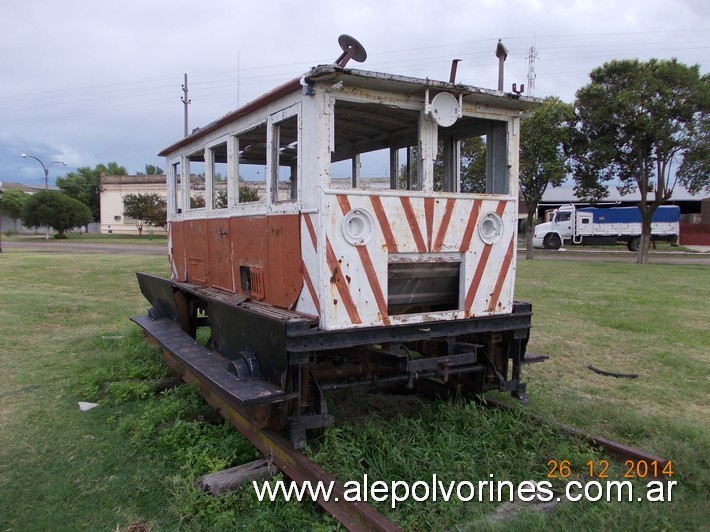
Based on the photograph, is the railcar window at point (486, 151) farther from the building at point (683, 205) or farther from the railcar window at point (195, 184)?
the building at point (683, 205)

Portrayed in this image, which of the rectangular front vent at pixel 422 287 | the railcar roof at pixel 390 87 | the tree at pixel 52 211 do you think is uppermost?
the tree at pixel 52 211

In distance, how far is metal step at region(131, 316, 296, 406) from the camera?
357cm

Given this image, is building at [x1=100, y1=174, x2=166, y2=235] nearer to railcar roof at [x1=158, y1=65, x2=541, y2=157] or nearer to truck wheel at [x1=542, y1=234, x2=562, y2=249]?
truck wheel at [x1=542, y1=234, x2=562, y2=249]

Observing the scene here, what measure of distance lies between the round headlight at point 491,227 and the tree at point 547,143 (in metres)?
17.1

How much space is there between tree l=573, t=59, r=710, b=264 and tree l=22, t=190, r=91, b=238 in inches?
1518

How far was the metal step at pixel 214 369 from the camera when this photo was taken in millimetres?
3574

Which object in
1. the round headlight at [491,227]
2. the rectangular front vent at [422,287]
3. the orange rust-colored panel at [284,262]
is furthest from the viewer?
the round headlight at [491,227]

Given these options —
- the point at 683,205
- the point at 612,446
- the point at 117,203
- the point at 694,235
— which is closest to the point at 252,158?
the point at 612,446

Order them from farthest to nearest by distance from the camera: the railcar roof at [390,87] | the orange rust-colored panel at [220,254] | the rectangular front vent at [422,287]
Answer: the orange rust-colored panel at [220,254]
the rectangular front vent at [422,287]
the railcar roof at [390,87]

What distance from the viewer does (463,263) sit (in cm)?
436

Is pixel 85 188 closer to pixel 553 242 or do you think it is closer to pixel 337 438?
pixel 553 242

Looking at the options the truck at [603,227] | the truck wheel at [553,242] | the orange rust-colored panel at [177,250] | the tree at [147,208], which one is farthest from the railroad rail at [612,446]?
the tree at [147,208]

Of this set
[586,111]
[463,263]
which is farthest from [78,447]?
[586,111]

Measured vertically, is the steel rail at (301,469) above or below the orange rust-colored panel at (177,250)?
below
